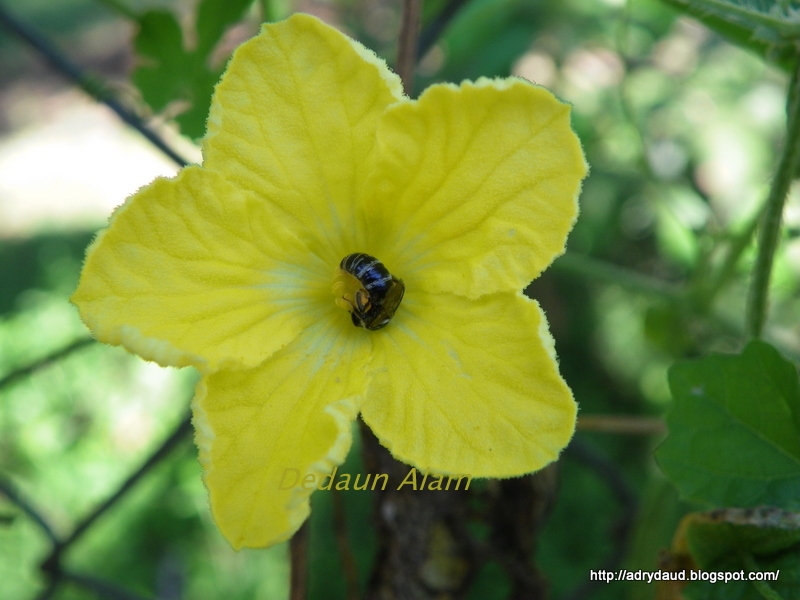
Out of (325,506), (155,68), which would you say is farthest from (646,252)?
(155,68)

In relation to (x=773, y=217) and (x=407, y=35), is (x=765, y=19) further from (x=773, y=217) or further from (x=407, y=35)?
(x=407, y=35)

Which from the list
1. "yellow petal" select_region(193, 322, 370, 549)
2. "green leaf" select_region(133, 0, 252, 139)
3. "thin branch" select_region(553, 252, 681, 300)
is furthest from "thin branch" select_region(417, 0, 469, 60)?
"yellow petal" select_region(193, 322, 370, 549)

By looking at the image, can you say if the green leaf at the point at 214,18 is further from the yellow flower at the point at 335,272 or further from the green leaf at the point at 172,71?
the yellow flower at the point at 335,272

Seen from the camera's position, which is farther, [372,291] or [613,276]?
[613,276]

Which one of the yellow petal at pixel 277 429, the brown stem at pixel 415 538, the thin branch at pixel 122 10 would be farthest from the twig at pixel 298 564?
the thin branch at pixel 122 10

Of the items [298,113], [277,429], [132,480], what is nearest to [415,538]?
[277,429]

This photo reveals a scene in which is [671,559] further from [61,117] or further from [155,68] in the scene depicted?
[61,117]

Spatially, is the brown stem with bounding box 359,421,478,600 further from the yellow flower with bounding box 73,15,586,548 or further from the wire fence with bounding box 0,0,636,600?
the yellow flower with bounding box 73,15,586,548
